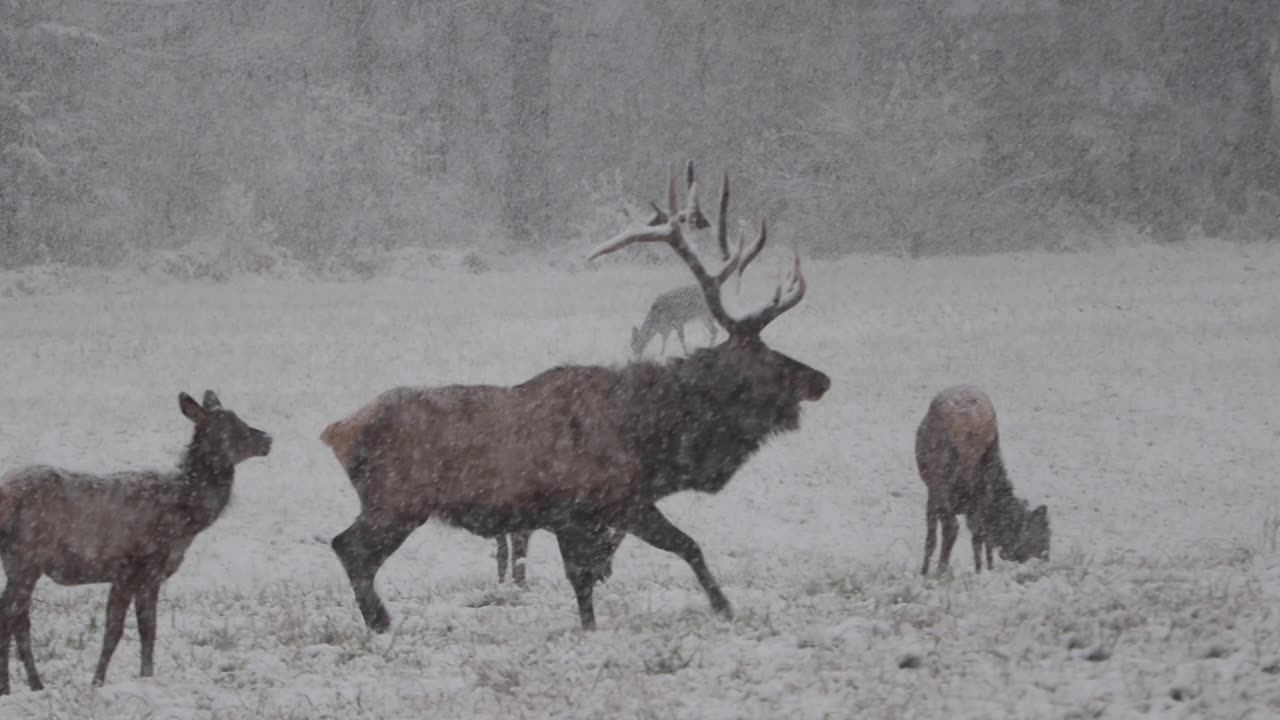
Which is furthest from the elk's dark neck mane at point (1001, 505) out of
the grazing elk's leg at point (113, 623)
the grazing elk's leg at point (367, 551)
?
the grazing elk's leg at point (113, 623)

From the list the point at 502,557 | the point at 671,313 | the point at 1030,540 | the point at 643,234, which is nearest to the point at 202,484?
the point at 502,557

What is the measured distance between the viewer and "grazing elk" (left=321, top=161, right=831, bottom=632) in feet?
22.5

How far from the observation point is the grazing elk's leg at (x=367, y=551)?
274 inches

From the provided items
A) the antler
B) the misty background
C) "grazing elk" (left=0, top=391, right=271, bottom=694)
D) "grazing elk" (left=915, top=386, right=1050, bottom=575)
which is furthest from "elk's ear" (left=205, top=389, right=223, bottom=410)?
the misty background

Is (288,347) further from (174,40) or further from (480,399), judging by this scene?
(174,40)

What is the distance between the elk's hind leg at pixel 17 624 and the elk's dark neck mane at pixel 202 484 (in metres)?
0.88

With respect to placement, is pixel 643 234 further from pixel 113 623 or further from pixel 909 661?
pixel 113 623

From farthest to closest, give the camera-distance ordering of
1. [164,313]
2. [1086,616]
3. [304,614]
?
[164,313], [304,614], [1086,616]

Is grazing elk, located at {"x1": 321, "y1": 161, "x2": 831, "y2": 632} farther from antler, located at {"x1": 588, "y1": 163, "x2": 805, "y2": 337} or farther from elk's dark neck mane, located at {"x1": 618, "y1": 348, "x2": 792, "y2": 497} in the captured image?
antler, located at {"x1": 588, "y1": 163, "x2": 805, "y2": 337}

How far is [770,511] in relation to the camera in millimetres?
13500

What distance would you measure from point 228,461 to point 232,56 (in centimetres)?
3244

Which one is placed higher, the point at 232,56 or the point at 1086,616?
the point at 232,56

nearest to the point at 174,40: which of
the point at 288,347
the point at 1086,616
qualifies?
the point at 288,347

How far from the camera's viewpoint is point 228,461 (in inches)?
271
